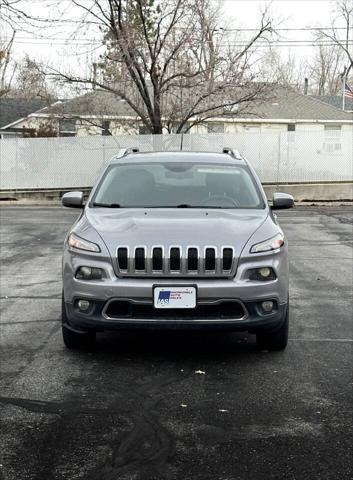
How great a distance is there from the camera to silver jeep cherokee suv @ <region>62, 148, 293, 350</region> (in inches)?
190

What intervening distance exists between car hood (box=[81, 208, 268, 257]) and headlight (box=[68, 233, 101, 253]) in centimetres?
10

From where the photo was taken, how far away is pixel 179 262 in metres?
4.84

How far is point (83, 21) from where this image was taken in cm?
2131

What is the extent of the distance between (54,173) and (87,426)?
20220 millimetres

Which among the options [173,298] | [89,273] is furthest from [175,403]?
[89,273]

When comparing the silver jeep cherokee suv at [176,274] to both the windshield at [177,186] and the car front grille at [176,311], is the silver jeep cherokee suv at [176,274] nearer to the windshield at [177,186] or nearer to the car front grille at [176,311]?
the car front grille at [176,311]

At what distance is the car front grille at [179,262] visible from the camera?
4840 mm

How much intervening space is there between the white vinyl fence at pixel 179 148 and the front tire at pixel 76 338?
56.3 ft

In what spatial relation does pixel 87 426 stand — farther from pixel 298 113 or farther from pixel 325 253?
pixel 298 113

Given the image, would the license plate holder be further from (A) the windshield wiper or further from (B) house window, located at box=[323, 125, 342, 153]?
(B) house window, located at box=[323, 125, 342, 153]

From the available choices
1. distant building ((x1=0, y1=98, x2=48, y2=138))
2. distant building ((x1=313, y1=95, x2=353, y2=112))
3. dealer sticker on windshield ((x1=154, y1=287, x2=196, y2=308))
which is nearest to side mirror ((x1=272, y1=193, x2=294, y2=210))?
dealer sticker on windshield ((x1=154, y1=287, x2=196, y2=308))

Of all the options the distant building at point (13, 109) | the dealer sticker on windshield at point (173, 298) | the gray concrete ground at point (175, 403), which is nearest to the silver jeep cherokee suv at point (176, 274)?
the dealer sticker on windshield at point (173, 298)

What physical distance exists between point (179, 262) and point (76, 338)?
1200 millimetres

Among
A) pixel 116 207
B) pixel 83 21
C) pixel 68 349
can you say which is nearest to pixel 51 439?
pixel 68 349
